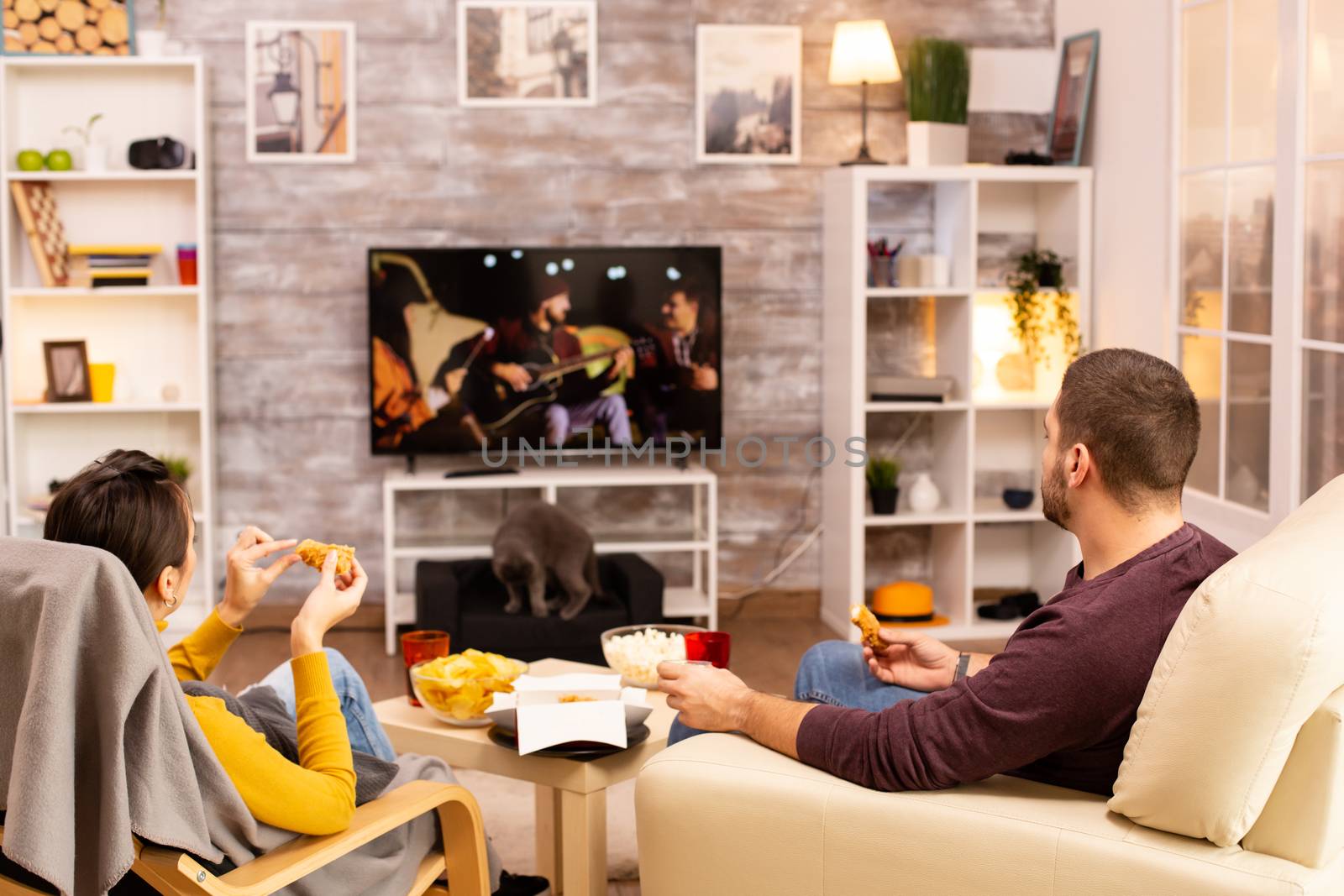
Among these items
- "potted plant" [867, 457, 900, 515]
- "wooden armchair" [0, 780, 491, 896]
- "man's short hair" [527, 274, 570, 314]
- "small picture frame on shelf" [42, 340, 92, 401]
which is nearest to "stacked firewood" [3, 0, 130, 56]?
"small picture frame on shelf" [42, 340, 92, 401]

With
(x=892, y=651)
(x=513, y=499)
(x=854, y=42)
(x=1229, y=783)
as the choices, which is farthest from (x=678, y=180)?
(x=1229, y=783)

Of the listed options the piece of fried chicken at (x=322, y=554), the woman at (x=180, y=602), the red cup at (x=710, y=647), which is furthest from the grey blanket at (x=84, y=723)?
the red cup at (x=710, y=647)

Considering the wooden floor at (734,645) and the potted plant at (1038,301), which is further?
the potted plant at (1038,301)

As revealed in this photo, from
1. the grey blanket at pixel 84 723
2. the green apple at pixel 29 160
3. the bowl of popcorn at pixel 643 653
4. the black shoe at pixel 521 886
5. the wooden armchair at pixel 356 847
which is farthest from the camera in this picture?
the green apple at pixel 29 160

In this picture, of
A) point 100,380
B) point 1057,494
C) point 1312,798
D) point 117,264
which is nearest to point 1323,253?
point 1057,494

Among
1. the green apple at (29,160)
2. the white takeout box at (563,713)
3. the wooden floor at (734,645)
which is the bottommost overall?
the wooden floor at (734,645)

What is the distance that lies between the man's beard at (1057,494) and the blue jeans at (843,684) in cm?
55

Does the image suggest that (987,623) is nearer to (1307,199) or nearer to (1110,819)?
(1307,199)

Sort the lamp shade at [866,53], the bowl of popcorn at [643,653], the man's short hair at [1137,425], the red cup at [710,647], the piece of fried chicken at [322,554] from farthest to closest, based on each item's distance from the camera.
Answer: the lamp shade at [866,53] → the bowl of popcorn at [643,653] → the red cup at [710,647] → the piece of fried chicken at [322,554] → the man's short hair at [1137,425]

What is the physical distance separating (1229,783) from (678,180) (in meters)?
3.99

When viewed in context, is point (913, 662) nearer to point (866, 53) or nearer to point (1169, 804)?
point (1169, 804)

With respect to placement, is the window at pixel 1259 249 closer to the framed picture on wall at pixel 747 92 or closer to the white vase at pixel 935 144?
the white vase at pixel 935 144

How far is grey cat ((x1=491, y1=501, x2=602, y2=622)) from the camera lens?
4512mm

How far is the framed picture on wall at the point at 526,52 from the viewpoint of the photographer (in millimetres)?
5152
